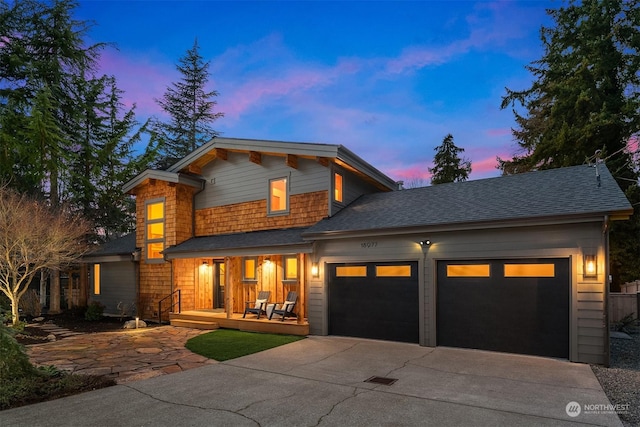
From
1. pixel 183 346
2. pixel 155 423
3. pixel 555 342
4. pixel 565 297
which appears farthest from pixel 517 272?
pixel 183 346

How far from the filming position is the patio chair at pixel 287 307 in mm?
11641

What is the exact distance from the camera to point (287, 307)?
11.7 meters

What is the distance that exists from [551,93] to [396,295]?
1441cm

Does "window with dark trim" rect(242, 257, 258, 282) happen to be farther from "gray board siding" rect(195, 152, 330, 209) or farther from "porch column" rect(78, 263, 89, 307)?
"porch column" rect(78, 263, 89, 307)

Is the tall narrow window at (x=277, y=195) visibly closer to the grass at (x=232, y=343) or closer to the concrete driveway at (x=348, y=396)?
the grass at (x=232, y=343)

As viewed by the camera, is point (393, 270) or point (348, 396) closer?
point (348, 396)

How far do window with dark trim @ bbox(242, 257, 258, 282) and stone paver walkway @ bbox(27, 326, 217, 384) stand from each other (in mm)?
2732

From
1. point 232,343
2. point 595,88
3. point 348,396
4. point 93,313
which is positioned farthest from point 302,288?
point 595,88

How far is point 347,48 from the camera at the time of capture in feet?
72.5

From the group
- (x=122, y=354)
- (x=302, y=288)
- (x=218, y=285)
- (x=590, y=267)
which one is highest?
(x=590, y=267)

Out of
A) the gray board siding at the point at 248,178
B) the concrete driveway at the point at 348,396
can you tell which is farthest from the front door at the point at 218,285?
the concrete driveway at the point at 348,396

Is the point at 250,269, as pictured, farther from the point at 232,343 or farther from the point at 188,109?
the point at 188,109

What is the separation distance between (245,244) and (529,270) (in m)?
8.03

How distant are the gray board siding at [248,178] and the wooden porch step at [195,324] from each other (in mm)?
4503
